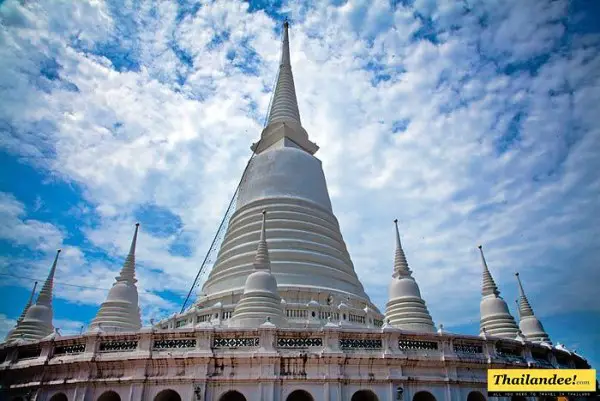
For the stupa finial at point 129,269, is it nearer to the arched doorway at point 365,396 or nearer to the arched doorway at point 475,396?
the arched doorway at point 365,396

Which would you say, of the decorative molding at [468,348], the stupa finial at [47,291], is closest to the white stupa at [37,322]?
the stupa finial at [47,291]

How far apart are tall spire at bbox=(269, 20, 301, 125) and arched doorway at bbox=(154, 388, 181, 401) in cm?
2475

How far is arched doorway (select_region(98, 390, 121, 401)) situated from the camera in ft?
52.7

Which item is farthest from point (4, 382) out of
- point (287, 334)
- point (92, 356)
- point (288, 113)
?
point (288, 113)

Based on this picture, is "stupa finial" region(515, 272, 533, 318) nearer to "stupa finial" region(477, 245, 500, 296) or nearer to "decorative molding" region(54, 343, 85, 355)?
"stupa finial" region(477, 245, 500, 296)

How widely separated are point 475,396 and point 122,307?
58.3 ft

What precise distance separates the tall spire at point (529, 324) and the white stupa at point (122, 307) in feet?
79.1

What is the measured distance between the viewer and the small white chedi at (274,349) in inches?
604

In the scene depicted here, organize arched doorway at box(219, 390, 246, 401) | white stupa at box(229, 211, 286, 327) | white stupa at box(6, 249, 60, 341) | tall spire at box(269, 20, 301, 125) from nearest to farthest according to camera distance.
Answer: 1. arched doorway at box(219, 390, 246, 401)
2. white stupa at box(229, 211, 286, 327)
3. white stupa at box(6, 249, 60, 341)
4. tall spire at box(269, 20, 301, 125)

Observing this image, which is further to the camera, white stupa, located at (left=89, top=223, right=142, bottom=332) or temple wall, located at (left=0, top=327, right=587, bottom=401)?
white stupa, located at (left=89, top=223, right=142, bottom=332)

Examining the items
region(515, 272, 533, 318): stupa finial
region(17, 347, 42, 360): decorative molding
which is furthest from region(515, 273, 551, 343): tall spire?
region(17, 347, 42, 360): decorative molding

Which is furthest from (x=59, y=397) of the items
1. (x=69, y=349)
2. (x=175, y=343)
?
(x=175, y=343)

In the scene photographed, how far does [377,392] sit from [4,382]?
15.1 meters

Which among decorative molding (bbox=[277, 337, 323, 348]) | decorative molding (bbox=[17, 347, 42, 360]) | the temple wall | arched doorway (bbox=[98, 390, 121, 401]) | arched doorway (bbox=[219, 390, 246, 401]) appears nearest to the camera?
the temple wall
